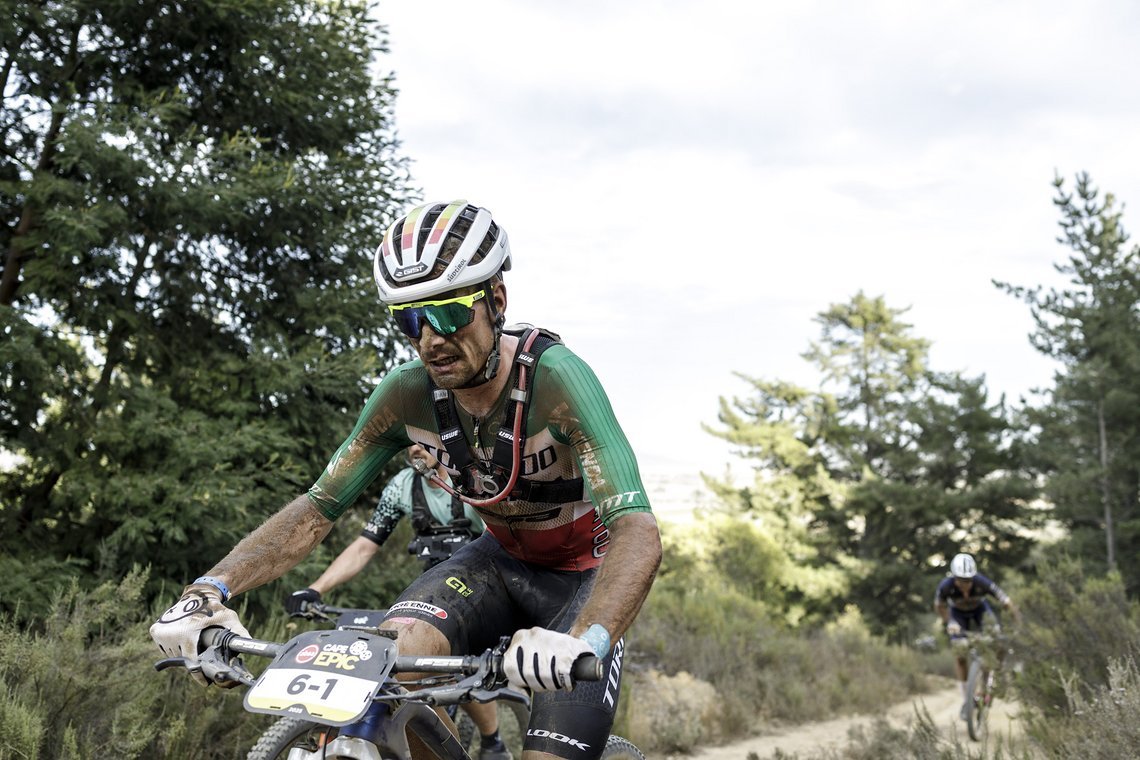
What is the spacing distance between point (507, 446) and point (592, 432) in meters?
0.34

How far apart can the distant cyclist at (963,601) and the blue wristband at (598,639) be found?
10990 millimetres

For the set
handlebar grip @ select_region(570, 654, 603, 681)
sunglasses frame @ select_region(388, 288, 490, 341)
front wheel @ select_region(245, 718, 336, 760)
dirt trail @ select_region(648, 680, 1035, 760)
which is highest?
sunglasses frame @ select_region(388, 288, 490, 341)

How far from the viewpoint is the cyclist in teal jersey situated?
9.07 ft

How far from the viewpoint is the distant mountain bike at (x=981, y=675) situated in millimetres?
10656

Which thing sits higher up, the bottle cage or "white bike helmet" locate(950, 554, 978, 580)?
the bottle cage

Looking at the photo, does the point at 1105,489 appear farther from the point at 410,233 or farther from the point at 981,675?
the point at 410,233

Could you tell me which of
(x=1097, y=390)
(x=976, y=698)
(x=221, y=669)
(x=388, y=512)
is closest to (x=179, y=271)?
(x=388, y=512)

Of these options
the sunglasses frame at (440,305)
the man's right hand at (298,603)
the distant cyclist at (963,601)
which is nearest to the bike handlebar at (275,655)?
the sunglasses frame at (440,305)

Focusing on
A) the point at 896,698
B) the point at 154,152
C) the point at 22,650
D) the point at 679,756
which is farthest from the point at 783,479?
the point at 22,650

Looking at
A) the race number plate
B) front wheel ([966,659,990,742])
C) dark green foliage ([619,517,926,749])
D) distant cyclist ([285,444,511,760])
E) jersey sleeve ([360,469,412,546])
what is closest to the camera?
the race number plate

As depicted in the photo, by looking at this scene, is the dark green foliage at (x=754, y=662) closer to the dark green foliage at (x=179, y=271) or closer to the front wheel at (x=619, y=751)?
the dark green foliage at (x=179, y=271)

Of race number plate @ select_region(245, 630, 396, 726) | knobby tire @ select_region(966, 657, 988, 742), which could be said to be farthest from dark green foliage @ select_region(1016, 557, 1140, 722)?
race number plate @ select_region(245, 630, 396, 726)

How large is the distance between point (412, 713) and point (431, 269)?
1239 millimetres

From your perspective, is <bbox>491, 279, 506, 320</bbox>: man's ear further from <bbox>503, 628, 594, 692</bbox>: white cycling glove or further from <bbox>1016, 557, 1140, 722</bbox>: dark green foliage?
<bbox>1016, 557, 1140, 722</bbox>: dark green foliage
